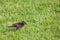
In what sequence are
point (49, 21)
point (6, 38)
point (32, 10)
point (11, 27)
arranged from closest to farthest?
1. point (6, 38)
2. point (11, 27)
3. point (49, 21)
4. point (32, 10)

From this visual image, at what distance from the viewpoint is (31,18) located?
9805mm

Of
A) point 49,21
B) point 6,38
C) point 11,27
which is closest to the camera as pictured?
point 6,38

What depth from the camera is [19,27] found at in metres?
8.70

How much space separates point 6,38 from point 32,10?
2667mm

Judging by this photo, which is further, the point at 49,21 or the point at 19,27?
the point at 49,21

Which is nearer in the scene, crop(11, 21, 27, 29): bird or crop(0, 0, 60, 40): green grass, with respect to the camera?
crop(0, 0, 60, 40): green grass

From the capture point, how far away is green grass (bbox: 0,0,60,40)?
28.1ft

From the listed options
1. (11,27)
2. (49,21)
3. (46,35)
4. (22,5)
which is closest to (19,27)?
(11,27)

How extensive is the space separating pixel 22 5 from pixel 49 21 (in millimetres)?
1783

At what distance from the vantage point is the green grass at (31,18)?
28.1ft

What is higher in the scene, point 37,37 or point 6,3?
point 6,3

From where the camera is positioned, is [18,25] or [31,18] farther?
[31,18]

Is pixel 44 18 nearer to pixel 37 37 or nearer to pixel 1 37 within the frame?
pixel 37 37

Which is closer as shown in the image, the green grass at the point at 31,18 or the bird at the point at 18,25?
the green grass at the point at 31,18
